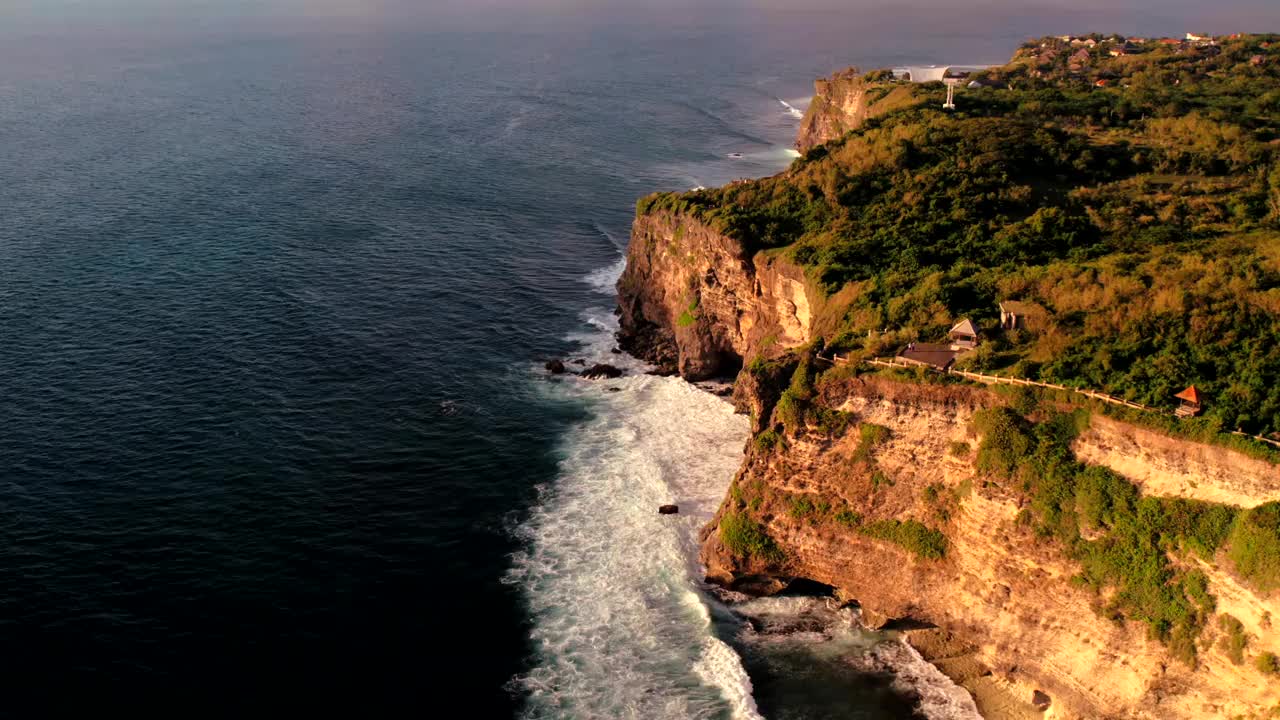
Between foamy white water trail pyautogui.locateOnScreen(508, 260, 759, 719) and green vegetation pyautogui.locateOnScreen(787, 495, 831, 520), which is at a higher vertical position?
green vegetation pyautogui.locateOnScreen(787, 495, 831, 520)

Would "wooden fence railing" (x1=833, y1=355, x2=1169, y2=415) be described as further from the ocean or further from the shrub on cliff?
the ocean

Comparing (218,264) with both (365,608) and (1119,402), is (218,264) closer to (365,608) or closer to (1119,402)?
(365,608)

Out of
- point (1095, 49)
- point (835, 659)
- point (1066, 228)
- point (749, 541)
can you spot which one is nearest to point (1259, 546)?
point (835, 659)

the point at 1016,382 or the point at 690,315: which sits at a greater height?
the point at 1016,382

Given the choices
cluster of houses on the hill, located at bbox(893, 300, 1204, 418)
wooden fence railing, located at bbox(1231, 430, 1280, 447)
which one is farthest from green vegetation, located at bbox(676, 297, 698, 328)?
wooden fence railing, located at bbox(1231, 430, 1280, 447)

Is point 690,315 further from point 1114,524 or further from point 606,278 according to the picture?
point 1114,524

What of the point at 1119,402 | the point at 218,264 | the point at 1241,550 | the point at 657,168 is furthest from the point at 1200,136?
the point at 218,264
